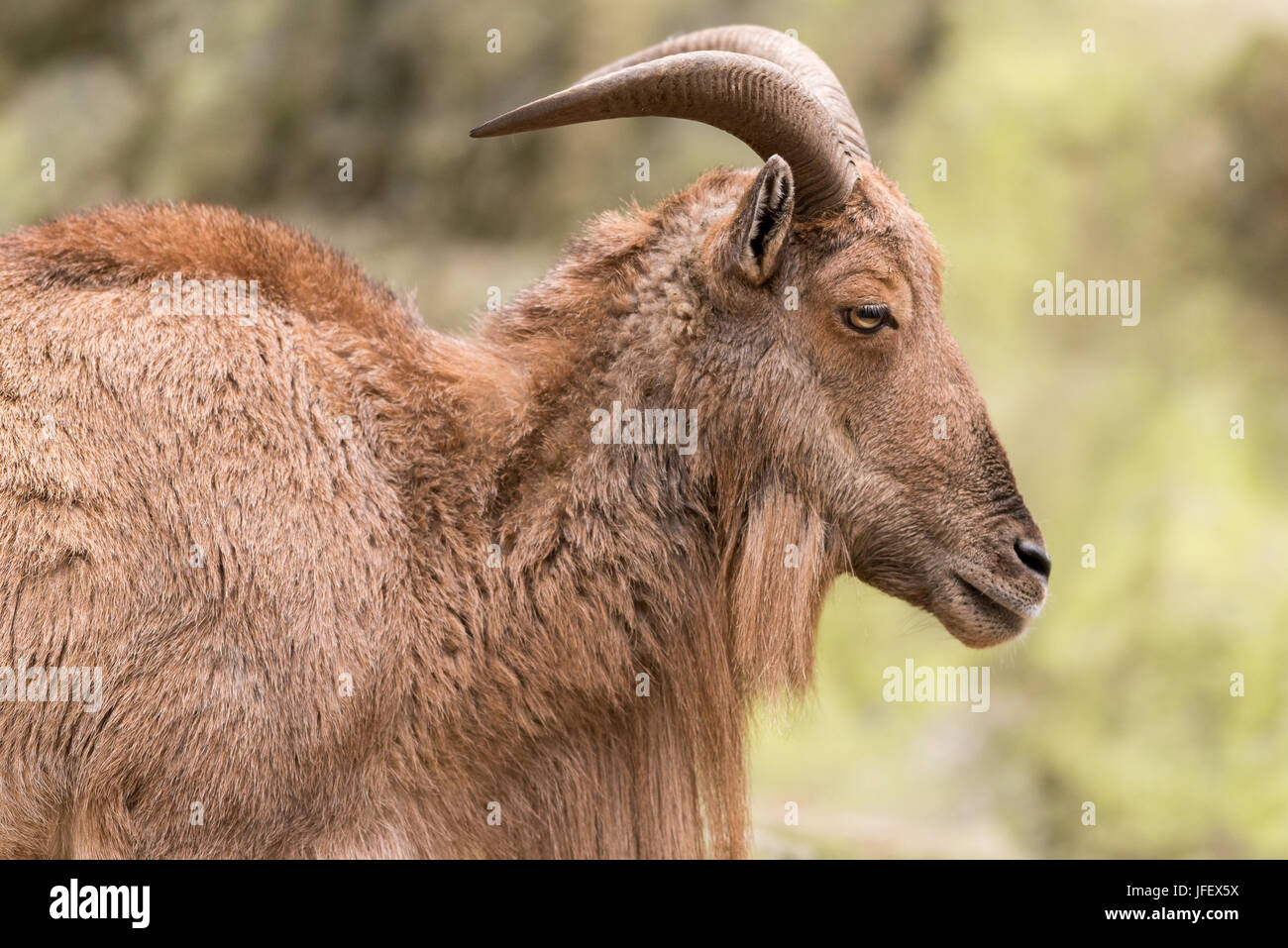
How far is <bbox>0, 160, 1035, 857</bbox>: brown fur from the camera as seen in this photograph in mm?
5445

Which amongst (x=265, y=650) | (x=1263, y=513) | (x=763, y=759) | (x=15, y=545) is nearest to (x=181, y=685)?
(x=265, y=650)

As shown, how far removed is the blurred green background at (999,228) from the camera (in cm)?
1316

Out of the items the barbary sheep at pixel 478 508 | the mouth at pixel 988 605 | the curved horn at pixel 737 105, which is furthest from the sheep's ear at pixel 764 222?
the mouth at pixel 988 605

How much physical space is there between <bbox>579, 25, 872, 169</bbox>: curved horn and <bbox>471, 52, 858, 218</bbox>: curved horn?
98 centimetres

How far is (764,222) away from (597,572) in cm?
176

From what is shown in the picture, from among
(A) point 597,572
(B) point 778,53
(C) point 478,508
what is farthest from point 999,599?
(B) point 778,53

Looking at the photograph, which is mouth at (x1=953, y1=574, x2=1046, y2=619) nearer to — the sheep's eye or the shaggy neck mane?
the shaggy neck mane

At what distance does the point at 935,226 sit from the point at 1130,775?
6456 millimetres

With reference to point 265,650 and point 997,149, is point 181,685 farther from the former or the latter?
point 997,149

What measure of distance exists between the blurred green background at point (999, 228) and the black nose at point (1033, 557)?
433cm

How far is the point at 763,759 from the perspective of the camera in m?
14.6

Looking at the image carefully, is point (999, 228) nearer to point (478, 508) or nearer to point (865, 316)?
point (865, 316)

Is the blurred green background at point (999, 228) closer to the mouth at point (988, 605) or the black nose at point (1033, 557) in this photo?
the mouth at point (988, 605)

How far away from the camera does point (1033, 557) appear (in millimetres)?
6297
